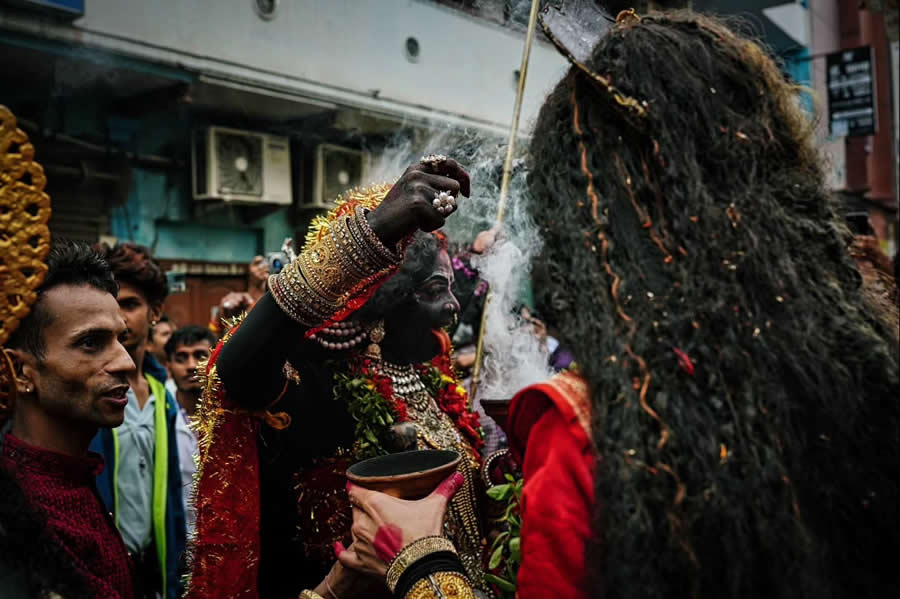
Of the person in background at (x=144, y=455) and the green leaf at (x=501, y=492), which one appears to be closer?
the green leaf at (x=501, y=492)

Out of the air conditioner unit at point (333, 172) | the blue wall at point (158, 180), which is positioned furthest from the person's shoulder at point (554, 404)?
the air conditioner unit at point (333, 172)

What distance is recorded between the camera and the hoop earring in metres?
2.68

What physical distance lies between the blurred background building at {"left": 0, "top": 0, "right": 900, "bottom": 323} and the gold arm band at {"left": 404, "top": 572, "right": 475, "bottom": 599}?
20.5 ft

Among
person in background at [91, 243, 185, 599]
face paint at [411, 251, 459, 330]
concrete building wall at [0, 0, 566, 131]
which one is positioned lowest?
person in background at [91, 243, 185, 599]

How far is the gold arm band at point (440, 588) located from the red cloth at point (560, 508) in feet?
1.25

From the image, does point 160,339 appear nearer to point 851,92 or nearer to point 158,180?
point 158,180

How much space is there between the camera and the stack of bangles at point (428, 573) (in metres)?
1.72

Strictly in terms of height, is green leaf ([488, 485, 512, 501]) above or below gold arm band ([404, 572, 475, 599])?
above

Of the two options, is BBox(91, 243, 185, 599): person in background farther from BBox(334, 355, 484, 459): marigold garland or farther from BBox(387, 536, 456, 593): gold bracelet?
BBox(387, 536, 456, 593): gold bracelet

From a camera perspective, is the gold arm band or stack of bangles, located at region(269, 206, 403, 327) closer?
the gold arm band

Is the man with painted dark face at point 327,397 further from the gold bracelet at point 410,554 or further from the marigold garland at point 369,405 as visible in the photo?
the gold bracelet at point 410,554

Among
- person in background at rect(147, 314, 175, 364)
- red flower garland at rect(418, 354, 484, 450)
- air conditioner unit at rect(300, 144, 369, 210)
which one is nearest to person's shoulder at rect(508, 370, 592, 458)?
red flower garland at rect(418, 354, 484, 450)

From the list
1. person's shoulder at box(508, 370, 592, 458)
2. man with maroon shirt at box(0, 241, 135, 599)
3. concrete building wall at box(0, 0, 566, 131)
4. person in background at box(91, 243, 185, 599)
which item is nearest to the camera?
person's shoulder at box(508, 370, 592, 458)

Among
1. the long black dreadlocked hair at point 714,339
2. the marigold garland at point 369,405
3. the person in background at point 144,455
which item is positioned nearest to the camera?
the long black dreadlocked hair at point 714,339
